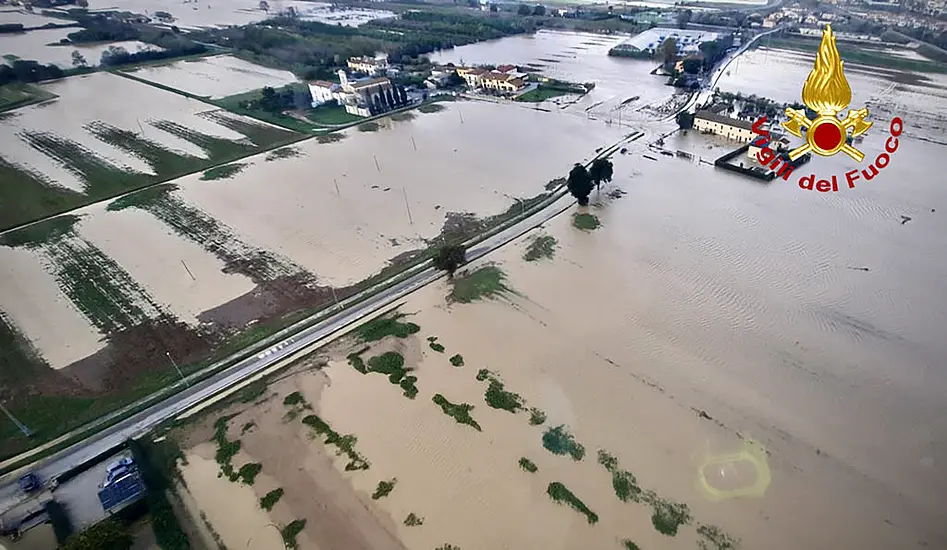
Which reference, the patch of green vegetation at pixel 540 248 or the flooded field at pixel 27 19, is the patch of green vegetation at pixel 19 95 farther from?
the patch of green vegetation at pixel 540 248

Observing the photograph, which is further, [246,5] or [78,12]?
[246,5]

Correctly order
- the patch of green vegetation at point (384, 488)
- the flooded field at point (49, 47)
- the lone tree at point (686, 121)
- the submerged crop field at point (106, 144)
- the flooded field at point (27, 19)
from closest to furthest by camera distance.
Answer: the patch of green vegetation at point (384, 488), the submerged crop field at point (106, 144), the lone tree at point (686, 121), the flooded field at point (49, 47), the flooded field at point (27, 19)

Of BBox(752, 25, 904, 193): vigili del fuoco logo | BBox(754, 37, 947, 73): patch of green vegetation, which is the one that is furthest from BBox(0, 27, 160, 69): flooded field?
BBox(754, 37, 947, 73): patch of green vegetation

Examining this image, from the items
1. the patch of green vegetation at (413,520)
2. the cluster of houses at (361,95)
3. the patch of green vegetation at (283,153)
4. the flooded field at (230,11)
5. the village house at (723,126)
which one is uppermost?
the flooded field at (230,11)

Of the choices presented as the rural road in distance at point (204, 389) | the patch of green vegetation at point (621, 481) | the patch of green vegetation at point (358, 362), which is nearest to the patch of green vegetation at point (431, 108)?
the rural road in distance at point (204, 389)

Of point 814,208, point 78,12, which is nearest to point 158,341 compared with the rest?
point 814,208

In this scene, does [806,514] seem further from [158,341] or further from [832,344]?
[158,341]

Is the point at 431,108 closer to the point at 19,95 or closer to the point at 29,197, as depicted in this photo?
the point at 29,197
